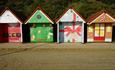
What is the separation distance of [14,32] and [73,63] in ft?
44.6

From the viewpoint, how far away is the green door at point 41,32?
26.6m

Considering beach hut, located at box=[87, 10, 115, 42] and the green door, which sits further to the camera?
the green door

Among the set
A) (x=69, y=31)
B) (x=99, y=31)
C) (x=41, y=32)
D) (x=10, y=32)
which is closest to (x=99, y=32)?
(x=99, y=31)

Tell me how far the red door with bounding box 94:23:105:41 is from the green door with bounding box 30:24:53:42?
5.72 metres

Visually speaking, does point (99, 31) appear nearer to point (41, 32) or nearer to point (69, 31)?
point (69, 31)

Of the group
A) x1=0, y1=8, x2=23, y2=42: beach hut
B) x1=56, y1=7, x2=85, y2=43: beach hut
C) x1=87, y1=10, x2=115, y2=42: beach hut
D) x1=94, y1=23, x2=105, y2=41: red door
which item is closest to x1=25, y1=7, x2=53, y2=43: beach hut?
x1=56, y1=7, x2=85, y2=43: beach hut

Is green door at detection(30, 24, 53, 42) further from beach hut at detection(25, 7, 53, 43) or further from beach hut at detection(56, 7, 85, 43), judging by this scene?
beach hut at detection(56, 7, 85, 43)

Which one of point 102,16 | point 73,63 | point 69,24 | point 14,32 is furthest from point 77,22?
point 73,63

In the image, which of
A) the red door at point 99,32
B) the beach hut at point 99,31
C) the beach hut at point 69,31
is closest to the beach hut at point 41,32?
the beach hut at point 69,31

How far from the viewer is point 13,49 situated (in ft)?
74.2

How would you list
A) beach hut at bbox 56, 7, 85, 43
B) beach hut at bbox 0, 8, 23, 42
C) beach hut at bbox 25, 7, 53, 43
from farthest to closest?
beach hut at bbox 0, 8, 23, 42 < beach hut at bbox 25, 7, 53, 43 < beach hut at bbox 56, 7, 85, 43

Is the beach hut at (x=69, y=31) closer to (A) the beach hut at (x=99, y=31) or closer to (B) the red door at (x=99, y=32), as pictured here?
(A) the beach hut at (x=99, y=31)

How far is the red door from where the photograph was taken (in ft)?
86.1

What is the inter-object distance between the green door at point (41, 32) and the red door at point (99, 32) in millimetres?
5717
